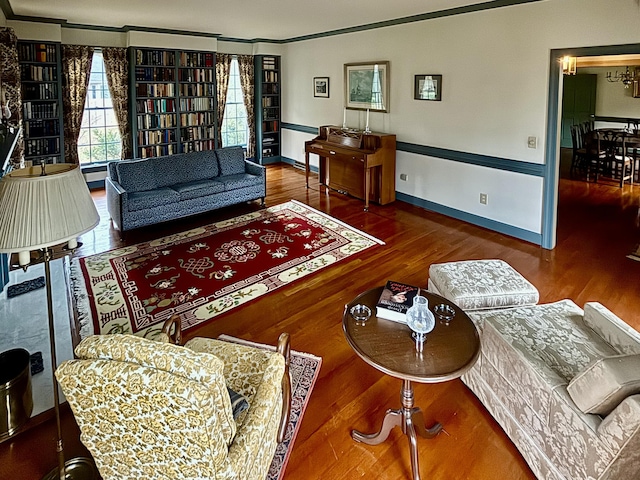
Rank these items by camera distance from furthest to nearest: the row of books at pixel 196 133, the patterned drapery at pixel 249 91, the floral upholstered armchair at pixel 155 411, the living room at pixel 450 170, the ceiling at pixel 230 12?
the patterned drapery at pixel 249 91
the row of books at pixel 196 133
the ceiling at pixel 230 12
the living room at pixel 450 170
the floral upholstered armchair at pixel 155 411

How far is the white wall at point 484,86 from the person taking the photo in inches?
170

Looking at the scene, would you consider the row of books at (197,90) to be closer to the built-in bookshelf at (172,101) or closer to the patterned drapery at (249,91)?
the built-in bookshelf at (172,101)

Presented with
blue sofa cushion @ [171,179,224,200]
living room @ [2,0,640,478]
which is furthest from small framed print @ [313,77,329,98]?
blue sofa cushion @ [171,179,224,200]

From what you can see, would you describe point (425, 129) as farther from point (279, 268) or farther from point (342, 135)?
point (279, 268)

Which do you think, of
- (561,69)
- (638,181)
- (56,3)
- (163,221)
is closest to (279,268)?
(163,221)

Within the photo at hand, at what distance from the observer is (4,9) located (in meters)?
5.39

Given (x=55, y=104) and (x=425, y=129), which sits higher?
(x=55, y=104)

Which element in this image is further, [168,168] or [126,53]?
[126,53]

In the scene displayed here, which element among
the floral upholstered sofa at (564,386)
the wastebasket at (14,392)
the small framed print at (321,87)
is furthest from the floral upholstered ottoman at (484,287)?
the small framed print at (321,87)

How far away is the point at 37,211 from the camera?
1592 millimetres

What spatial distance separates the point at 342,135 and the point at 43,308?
4.80 meters

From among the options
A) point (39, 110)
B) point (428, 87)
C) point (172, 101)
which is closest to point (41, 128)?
point (39, 110)

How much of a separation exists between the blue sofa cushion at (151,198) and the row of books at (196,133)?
2.77 m

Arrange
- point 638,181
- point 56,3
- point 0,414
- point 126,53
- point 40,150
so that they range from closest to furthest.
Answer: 1. point 0,414
2. point 56,3
3. point 40,150
4. point 126,53
5. point 638,181
